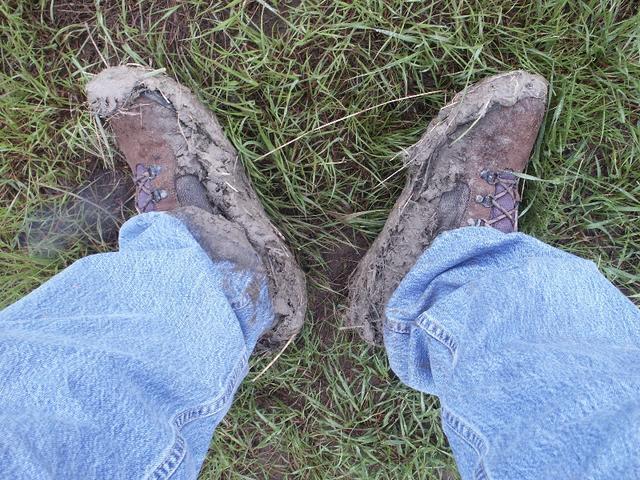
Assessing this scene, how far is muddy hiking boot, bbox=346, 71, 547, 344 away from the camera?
110 centimetres

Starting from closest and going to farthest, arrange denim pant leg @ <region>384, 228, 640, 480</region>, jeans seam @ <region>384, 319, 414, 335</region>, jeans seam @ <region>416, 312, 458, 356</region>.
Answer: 1. denim pant leg @ <region>384, 228, 640, 480</region>
2. jeans seam @ <region>416, 312, 458, 356</region>
3. jeans seam @ <region>384, 319, 414, 335</region>

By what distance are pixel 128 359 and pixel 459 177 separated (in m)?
0.77

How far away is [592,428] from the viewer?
0.59 metres

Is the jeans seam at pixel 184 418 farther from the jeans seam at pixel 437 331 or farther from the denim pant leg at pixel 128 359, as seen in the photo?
the jeans seam at pixel 437 331

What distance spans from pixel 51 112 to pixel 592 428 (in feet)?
4.06

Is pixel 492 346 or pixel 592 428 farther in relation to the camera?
pixel 492 346

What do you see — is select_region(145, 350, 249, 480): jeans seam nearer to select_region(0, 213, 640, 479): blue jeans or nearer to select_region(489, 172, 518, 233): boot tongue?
select_region(0, 213, 640, 479): blue jeans

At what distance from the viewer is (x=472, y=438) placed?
0.74 metres

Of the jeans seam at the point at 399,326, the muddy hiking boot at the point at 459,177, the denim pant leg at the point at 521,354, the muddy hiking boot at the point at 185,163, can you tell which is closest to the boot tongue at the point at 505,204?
the muddy hiking boot at the point at 459,177

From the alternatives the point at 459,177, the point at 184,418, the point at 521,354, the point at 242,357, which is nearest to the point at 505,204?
the point at 459,177

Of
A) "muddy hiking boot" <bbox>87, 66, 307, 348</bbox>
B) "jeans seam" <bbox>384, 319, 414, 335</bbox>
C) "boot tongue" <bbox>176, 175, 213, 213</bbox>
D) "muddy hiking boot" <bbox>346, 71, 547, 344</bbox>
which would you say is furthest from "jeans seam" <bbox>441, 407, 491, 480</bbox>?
"boot tongue" <bbox>176, 175, 213, 213</bbox>

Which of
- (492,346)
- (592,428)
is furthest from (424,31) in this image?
(592,428)

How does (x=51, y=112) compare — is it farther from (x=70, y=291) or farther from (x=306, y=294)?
(x=306, y=294)

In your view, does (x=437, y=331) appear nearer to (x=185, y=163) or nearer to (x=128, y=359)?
(x=128, y=359)
